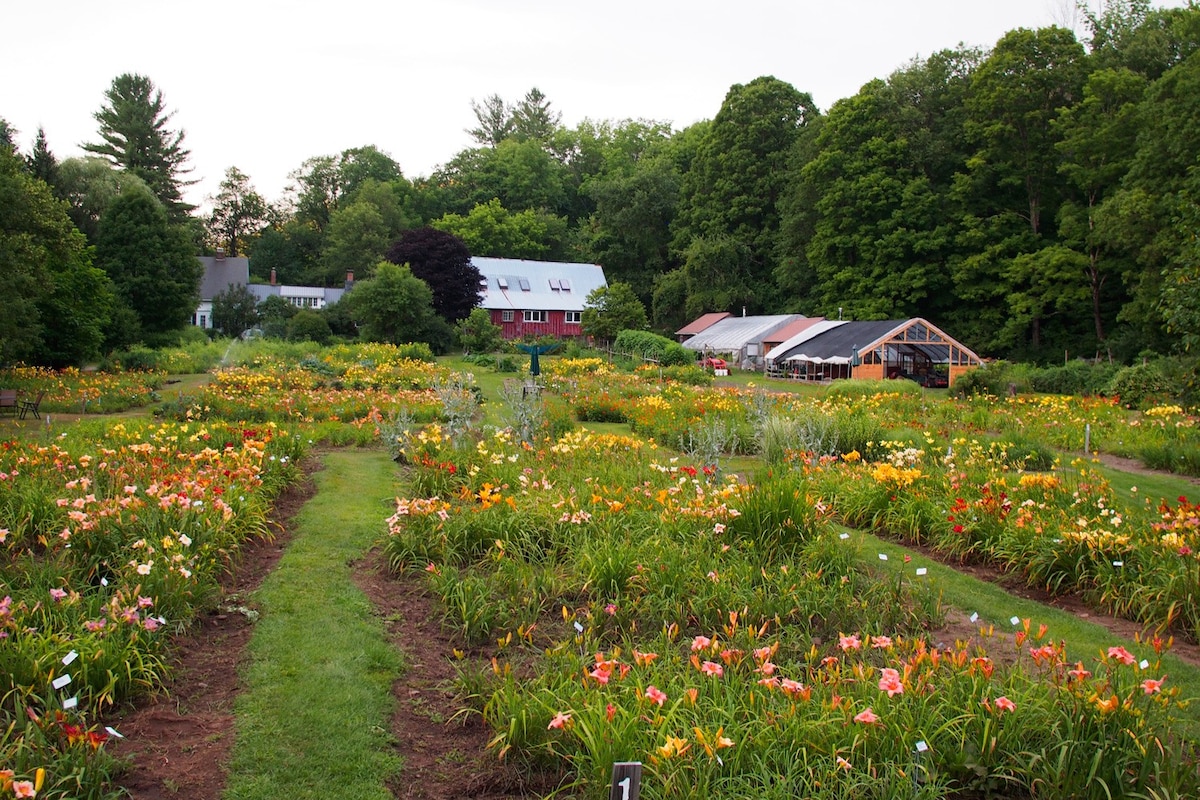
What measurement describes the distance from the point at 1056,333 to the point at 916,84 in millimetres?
15390

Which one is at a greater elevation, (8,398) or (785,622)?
(8,398)

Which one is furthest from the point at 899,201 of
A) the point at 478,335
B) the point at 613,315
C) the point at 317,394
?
the point at 317,394

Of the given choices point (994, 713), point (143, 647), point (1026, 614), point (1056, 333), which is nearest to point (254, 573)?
point (143, 647)

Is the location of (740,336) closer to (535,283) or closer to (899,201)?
(899,201)

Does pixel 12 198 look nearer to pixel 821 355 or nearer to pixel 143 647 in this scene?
pixel 143 647

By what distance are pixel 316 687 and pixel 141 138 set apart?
58.3m

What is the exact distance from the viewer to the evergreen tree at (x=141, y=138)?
52250 mm

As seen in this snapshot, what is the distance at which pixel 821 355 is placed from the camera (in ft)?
112

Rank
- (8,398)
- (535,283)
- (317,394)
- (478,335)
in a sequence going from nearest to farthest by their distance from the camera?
(8,398) → (317,394) → (478,335) → (535,283)

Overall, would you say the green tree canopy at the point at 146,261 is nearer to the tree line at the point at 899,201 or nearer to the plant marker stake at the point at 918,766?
the tree line at the point at 899,201

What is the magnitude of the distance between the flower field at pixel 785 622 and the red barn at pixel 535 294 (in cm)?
4339

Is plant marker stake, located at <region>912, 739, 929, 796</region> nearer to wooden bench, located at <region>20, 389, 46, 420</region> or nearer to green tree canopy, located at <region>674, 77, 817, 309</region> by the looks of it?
wooden bench, located at <region>20, 389, 46, 420</region>

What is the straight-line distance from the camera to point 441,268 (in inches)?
1777

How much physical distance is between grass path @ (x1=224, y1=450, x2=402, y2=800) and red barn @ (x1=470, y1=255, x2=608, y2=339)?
1821 inches
